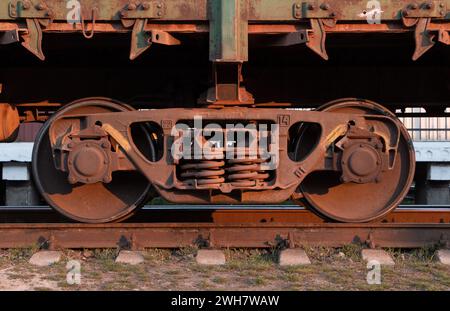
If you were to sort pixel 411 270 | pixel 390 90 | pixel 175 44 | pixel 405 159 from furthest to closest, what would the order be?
pixel 390 90, pixel 405 159, pixel 175 44, pixel 411 270

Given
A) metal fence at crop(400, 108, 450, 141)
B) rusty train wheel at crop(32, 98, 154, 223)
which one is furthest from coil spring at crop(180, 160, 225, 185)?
metal fence at crop(400, 108, 450, 141)

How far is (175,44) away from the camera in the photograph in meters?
5.55

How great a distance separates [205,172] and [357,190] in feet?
5.79

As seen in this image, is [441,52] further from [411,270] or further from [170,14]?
[170,14]

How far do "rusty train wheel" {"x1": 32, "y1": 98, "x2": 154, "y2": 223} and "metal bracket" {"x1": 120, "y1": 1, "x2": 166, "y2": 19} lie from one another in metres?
1.12

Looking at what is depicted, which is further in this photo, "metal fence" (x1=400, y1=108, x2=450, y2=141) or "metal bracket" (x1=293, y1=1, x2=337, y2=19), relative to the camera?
"metal fence" (x1=400, y1=108, x2=450, y2=141)

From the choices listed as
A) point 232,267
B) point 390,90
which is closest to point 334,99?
point 390,90

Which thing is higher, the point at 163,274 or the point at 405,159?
the point at 405,159

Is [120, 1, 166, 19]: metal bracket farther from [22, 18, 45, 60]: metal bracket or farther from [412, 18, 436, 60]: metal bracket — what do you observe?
[412, 18, 436, 60]: metal bracket

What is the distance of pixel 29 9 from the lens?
531cm

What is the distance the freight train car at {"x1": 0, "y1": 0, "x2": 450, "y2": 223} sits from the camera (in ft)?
17.4

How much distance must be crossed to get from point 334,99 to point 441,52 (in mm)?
1257

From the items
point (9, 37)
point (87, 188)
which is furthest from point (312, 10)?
point (87, 188)

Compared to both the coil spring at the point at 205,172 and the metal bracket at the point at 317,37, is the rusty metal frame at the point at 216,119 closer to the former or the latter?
the coil spring at the point at 205,172
